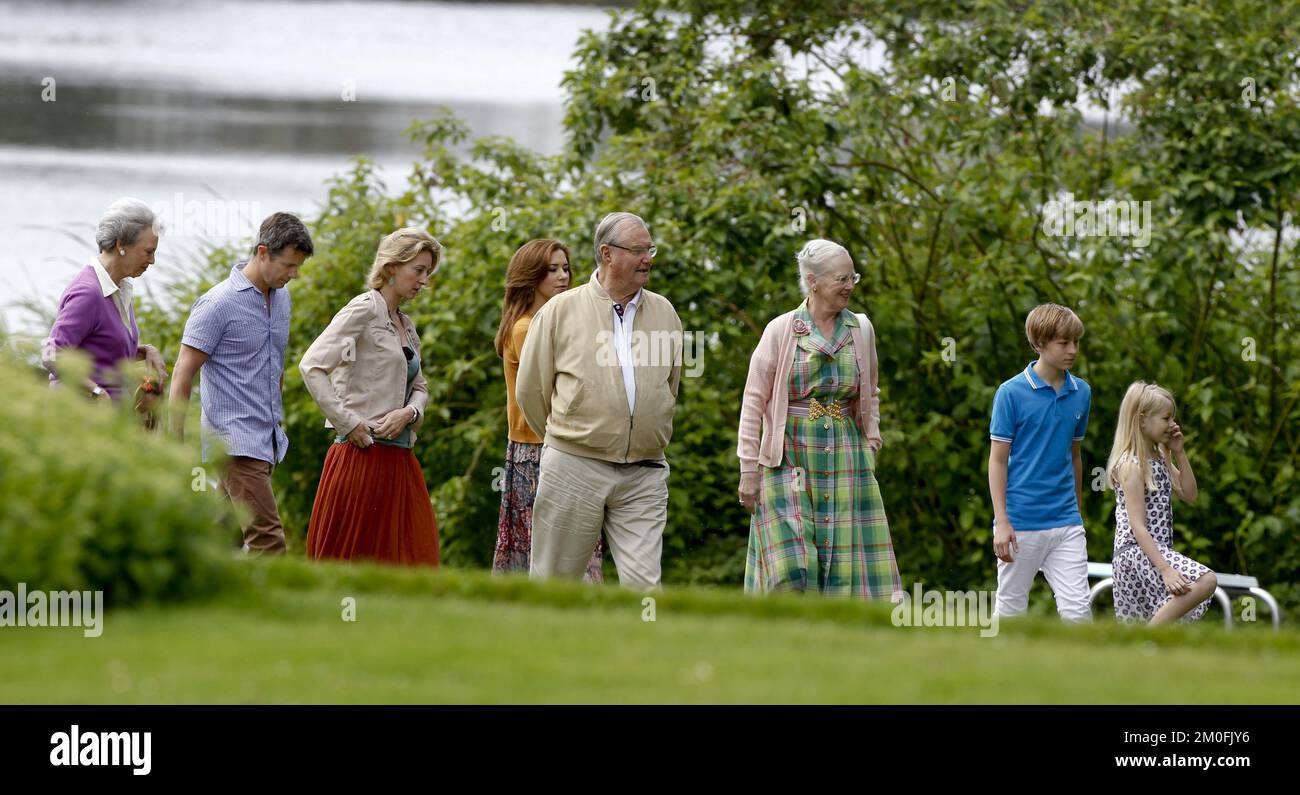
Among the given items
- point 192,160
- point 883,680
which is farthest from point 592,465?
point 192,160

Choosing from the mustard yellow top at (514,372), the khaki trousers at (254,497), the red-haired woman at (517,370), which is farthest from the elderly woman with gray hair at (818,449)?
the khaki trousers at (254,497)

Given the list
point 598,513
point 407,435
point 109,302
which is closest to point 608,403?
point 598,513

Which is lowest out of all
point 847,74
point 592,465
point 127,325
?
point 592,465

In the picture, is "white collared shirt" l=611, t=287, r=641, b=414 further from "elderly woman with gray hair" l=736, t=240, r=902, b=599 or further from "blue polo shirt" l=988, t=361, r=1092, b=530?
"blue polo shirt" l=988, t=361, r=1092, b=530

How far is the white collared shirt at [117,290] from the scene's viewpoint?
6.83 meters

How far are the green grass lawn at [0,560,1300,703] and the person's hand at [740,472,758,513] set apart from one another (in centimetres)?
152

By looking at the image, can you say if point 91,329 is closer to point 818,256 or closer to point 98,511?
point 98,511

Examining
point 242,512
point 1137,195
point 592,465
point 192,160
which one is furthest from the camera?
point 192,160

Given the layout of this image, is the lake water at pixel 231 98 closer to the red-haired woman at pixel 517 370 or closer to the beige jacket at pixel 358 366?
the red-haired woman at pixel 517 370

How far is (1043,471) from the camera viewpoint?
23.8ft

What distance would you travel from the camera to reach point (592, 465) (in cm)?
689

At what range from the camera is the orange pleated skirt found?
7.28 m
